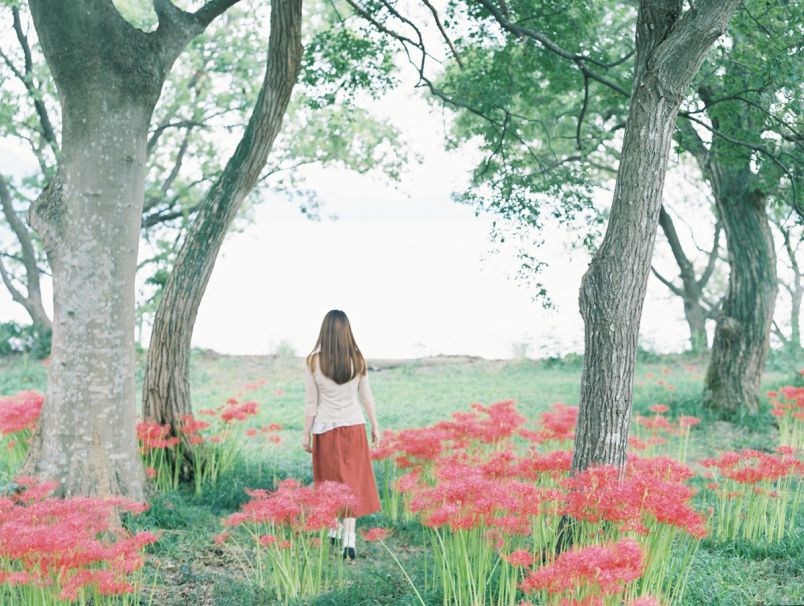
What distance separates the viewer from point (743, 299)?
37.9 ft

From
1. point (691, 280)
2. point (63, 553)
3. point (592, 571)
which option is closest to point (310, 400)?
point (63, 553)

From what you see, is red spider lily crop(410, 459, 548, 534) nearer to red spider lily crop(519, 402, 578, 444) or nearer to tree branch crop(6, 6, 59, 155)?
red spider lily crop(519, 402, 578, 444)

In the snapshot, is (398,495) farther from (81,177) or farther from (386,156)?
(386,156)

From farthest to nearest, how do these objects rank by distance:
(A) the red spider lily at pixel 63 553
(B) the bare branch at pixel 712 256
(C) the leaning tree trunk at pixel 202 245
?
(B) the bare branch at pixel 712 256 < (C) the leaning tree trunk at pixel 202 245 < (A) the red spider lily at pixel 63 553

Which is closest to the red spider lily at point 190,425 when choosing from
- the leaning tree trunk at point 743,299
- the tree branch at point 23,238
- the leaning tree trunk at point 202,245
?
the leaning tree trunk at point 202,245

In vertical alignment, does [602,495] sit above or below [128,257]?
below

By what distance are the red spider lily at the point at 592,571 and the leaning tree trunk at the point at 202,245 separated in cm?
513

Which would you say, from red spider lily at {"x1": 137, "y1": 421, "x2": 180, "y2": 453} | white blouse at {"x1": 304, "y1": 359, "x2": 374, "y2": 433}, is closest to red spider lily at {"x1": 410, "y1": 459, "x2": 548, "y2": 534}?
white blouse at {"x1": 304, "y1": 359, "x2": 374, "y2": 433}

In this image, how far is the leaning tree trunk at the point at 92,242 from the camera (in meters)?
6.14

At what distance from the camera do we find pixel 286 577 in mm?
4934

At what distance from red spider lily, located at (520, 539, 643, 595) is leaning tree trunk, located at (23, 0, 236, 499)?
12.9 feet

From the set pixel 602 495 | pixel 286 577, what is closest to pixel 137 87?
pixel 286 577

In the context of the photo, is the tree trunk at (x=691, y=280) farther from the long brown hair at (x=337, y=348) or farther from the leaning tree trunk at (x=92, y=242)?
the leaning tree trunk at (x=92, y=242)

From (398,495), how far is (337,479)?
1.12 m
